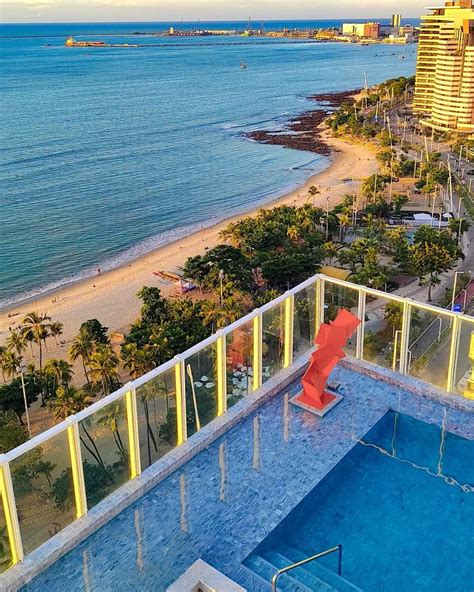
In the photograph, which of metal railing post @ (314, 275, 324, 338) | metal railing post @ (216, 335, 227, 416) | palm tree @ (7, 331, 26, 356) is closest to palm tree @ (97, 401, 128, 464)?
metal railing post @ (216, 335, 227, 416)

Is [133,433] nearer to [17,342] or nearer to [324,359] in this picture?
[324,359]

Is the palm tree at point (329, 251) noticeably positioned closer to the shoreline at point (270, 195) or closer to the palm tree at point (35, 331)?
the shoreline at point (270, 195)

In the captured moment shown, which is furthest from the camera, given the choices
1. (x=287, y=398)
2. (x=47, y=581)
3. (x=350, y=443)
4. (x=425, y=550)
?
(x=287, y=398)

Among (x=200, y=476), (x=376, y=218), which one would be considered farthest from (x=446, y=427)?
(x=376, y=218)

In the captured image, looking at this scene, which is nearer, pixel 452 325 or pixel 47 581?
pixel 47 581

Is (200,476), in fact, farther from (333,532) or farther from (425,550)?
(425,550)

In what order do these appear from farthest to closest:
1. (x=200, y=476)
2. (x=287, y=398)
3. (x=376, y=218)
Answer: (x=376, y=218), (x=287, y=398), (x=200, y=476)

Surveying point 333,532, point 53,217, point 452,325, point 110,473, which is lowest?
point 53,217

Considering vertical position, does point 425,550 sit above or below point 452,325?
below

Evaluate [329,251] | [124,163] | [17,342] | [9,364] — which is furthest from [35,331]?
[124,163]

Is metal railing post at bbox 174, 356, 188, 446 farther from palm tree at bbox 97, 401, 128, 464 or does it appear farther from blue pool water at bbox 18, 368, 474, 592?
palm tree at bbox 97, 401, 128, 464
